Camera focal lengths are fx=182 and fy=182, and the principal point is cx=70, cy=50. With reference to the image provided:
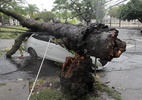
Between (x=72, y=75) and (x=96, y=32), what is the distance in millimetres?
1258

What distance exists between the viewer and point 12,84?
5.85 metres

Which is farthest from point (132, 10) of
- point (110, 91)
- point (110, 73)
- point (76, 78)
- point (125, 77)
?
point (76, 78)

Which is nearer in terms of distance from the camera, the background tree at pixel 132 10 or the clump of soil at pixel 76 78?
the clump of soil at pixel 76 78

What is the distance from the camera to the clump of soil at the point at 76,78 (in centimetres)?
439

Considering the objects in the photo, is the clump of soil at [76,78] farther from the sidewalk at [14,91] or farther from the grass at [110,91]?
the sidewalk at [14,91]

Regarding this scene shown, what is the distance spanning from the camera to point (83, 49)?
13.0 ft

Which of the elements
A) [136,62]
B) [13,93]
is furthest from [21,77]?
[136,62]

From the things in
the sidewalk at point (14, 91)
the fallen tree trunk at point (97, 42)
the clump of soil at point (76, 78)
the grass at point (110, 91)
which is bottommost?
the grass at point (110, 91)

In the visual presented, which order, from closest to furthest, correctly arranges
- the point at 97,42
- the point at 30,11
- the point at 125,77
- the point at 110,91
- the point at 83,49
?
the point at 97,42 → the point at 83,49 → the point at 110,91 → the point at 125,77 → the point at 30,11

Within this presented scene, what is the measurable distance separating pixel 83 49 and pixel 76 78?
0.85m

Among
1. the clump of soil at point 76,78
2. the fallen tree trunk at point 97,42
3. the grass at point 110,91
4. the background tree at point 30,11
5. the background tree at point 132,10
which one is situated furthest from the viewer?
the background tree at point 132,10

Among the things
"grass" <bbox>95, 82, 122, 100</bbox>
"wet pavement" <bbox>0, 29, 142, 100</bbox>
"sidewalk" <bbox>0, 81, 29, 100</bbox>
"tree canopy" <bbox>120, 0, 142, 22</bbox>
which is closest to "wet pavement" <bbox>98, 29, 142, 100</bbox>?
"wet pavement" <bbox>0, 29, 142, 100</bbox>

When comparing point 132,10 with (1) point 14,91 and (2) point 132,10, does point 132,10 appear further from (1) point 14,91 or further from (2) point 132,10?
(1) point 14,91

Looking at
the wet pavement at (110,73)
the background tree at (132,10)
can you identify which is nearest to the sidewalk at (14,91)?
the wet pavement at (110,73)
